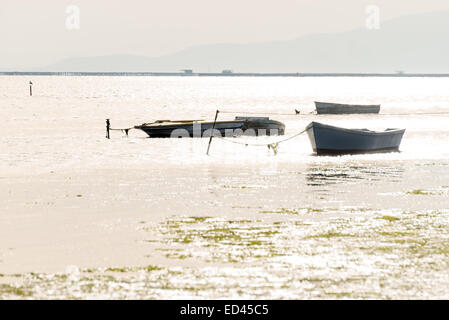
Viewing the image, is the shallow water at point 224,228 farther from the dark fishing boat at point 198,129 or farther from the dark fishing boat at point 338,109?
the dark fishing boat at point 338,109

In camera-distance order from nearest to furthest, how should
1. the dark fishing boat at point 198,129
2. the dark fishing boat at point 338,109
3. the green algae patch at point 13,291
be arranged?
the green algae patch at point 13,291 < the dark fishing boat at point 198,129 < the dark fishing boat at point 338,109

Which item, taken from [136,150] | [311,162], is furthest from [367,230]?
[136,150]

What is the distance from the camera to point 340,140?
49.7 metres

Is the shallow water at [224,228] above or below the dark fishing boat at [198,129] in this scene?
below

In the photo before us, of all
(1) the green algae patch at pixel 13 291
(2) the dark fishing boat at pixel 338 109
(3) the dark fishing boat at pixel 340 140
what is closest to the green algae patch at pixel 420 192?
(3) the dark fishing boat at pixel 340 140

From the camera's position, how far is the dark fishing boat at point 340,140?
49500mm

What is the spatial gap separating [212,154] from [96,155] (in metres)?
7.57

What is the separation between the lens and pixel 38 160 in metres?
46.4

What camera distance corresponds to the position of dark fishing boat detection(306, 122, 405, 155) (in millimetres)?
49500

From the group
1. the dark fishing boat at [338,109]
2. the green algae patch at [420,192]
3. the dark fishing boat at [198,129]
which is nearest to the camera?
the green algae patch at [420,192]

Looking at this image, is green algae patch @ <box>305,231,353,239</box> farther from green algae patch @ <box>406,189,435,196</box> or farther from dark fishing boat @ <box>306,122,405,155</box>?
dark fishing boat @ <box>306,122,405,155</box>

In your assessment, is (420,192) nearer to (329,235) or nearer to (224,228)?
(329,235)

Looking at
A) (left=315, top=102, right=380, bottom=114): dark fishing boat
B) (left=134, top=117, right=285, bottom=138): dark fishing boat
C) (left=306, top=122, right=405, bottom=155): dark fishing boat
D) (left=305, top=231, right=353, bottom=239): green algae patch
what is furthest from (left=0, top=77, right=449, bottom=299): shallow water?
(left=315, top=102, right=380, bottom=114): dark fishing boat
